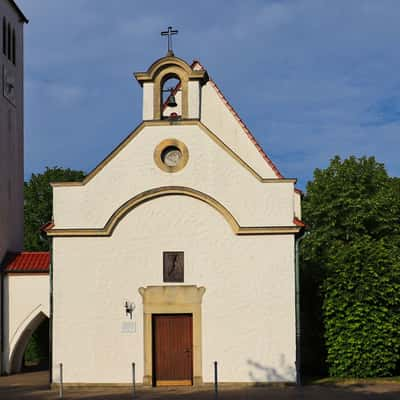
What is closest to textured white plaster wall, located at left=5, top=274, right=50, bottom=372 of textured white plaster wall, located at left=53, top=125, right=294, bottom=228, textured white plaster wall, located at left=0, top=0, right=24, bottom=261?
textured white plaster wall, located at left=0, top=0, right=24, bottom=261

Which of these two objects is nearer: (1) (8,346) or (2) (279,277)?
(2) (279,277)

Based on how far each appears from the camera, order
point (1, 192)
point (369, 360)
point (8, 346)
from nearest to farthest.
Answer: point (369, 360)
point (8, 346)
point (1, 192)

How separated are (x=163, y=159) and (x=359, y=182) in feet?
70.0

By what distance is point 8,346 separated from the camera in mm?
29906

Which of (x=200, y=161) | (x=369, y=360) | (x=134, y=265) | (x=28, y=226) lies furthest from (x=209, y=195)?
(x=28, y=226)

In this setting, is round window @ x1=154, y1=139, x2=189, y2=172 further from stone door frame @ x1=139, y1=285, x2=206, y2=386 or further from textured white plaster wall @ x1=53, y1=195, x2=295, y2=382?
stone door frame @ x1=139, y1=285, x2=206, y2=386

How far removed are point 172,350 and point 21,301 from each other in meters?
8.37

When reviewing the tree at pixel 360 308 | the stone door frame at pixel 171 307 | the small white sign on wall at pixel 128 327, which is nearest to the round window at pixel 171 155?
the stone door frame at pixel 171 307

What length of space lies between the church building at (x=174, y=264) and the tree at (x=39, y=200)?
104 ft

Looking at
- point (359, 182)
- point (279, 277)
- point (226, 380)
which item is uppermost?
point (359, 182)

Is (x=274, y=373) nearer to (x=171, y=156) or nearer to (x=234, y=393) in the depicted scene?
(x=234, y=393)

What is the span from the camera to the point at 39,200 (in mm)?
58719

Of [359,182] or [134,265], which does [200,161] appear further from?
[359,182]

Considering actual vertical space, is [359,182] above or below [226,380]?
above
